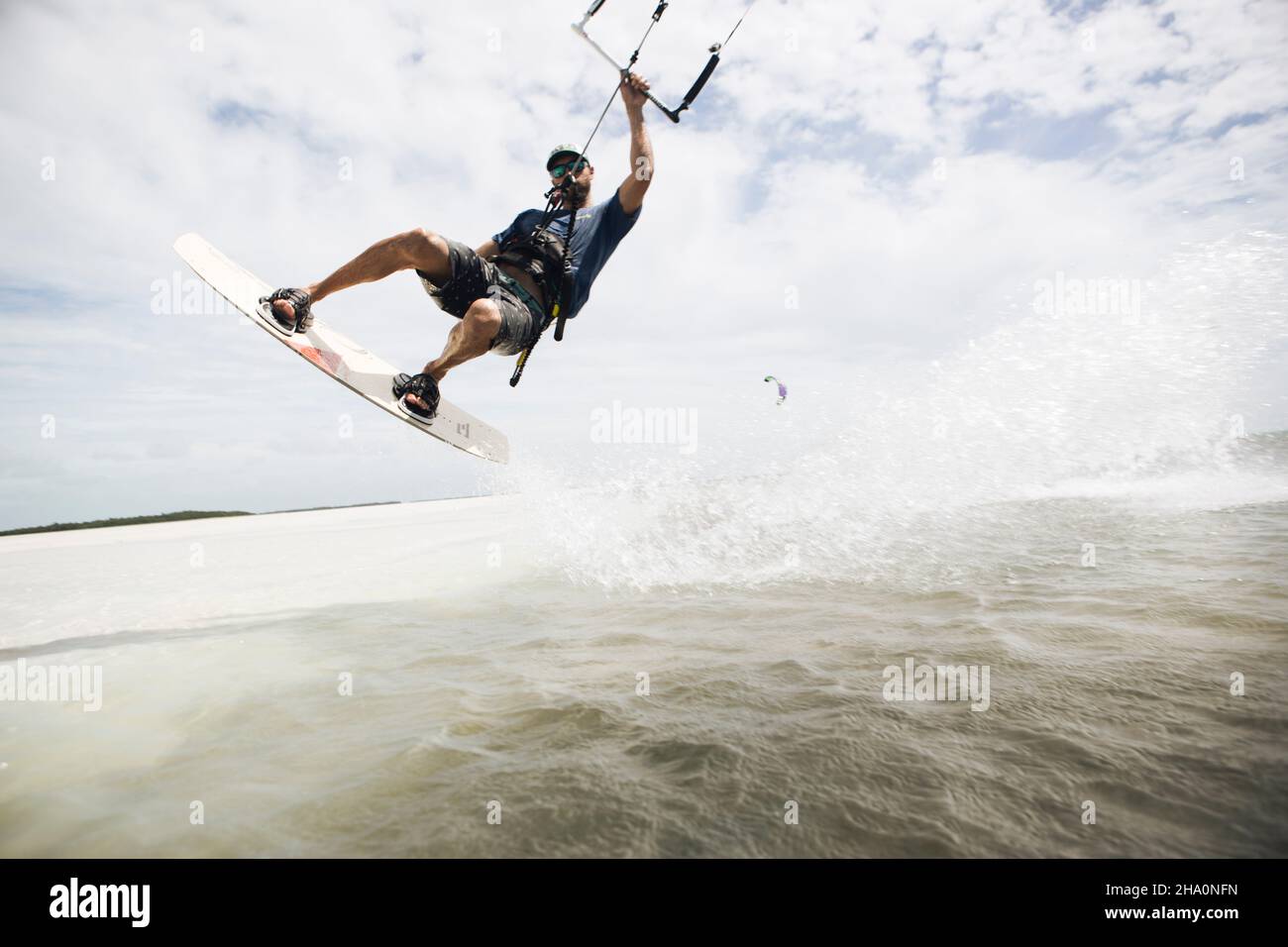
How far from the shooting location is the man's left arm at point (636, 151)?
16.7 feet

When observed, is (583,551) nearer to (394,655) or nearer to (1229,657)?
(394,655)

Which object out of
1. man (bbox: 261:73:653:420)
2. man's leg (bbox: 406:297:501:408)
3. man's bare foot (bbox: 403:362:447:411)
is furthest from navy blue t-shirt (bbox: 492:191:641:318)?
man's bare foot (bbox: 403:362:447:411)

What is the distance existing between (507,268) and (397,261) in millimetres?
994

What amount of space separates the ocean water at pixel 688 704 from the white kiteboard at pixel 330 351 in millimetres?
1731

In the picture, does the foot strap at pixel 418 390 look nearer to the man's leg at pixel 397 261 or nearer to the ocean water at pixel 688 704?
the man's leg at pixel 397 261

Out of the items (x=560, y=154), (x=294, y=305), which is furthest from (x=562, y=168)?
(x=294, y=305)

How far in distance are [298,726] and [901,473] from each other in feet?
36.4

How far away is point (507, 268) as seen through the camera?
18.4 feet

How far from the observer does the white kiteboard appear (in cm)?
536

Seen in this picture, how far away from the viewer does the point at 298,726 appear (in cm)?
293

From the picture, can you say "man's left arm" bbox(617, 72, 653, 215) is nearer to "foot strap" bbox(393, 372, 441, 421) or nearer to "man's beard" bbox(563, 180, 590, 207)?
"man's beard" bbox(563, 180, 590, 207)

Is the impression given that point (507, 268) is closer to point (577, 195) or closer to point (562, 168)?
Answer: point (577, 195)

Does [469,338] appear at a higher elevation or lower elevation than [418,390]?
higher
